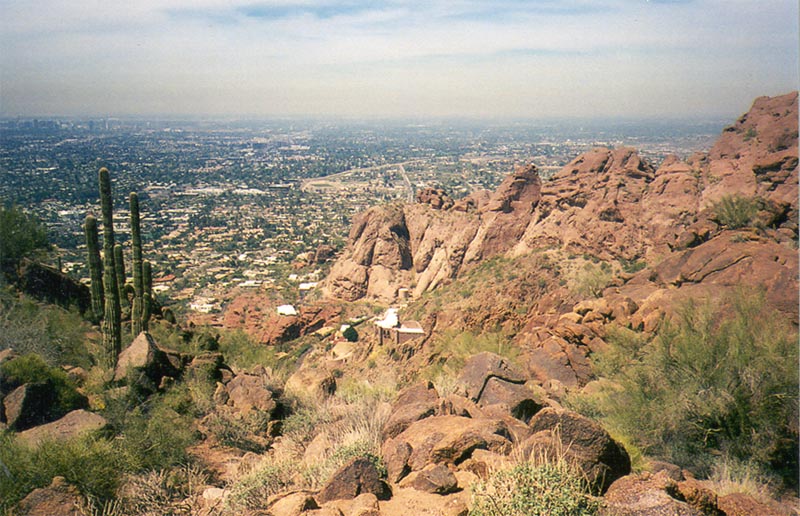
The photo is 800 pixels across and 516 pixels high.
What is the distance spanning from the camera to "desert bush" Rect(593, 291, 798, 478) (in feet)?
25.9

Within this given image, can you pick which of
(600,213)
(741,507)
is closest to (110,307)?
(741,507)

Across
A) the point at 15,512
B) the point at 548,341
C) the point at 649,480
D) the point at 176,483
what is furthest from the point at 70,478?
the point at 548,341

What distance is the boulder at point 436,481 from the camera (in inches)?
240

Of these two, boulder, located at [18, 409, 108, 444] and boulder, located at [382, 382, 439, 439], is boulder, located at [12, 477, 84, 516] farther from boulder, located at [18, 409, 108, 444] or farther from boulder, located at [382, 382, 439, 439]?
boulder, located at [382, 382, 439, 439]

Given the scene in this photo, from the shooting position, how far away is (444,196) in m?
50.8

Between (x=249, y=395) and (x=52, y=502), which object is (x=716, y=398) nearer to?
(x=249, y=395)

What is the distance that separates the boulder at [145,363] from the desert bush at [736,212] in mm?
18986

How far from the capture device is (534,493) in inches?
197

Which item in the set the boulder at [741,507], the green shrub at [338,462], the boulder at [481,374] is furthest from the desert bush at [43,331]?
the boulder at [741,507]

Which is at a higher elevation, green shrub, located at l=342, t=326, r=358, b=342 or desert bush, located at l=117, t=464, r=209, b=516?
desert bush, located at l=117, t=464, r=209, b=516

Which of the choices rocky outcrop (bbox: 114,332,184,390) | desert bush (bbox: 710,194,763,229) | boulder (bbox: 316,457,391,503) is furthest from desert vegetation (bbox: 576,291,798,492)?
desert bush (bbox: 710,194,763,229)

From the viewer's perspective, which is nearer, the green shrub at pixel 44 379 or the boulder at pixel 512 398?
the boulder at pixel 512 398

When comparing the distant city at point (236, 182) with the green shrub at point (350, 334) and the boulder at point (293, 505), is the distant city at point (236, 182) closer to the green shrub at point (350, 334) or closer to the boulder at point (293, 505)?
the green shrub at point (350, 334)

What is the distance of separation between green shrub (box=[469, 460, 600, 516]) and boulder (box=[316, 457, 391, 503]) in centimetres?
138
